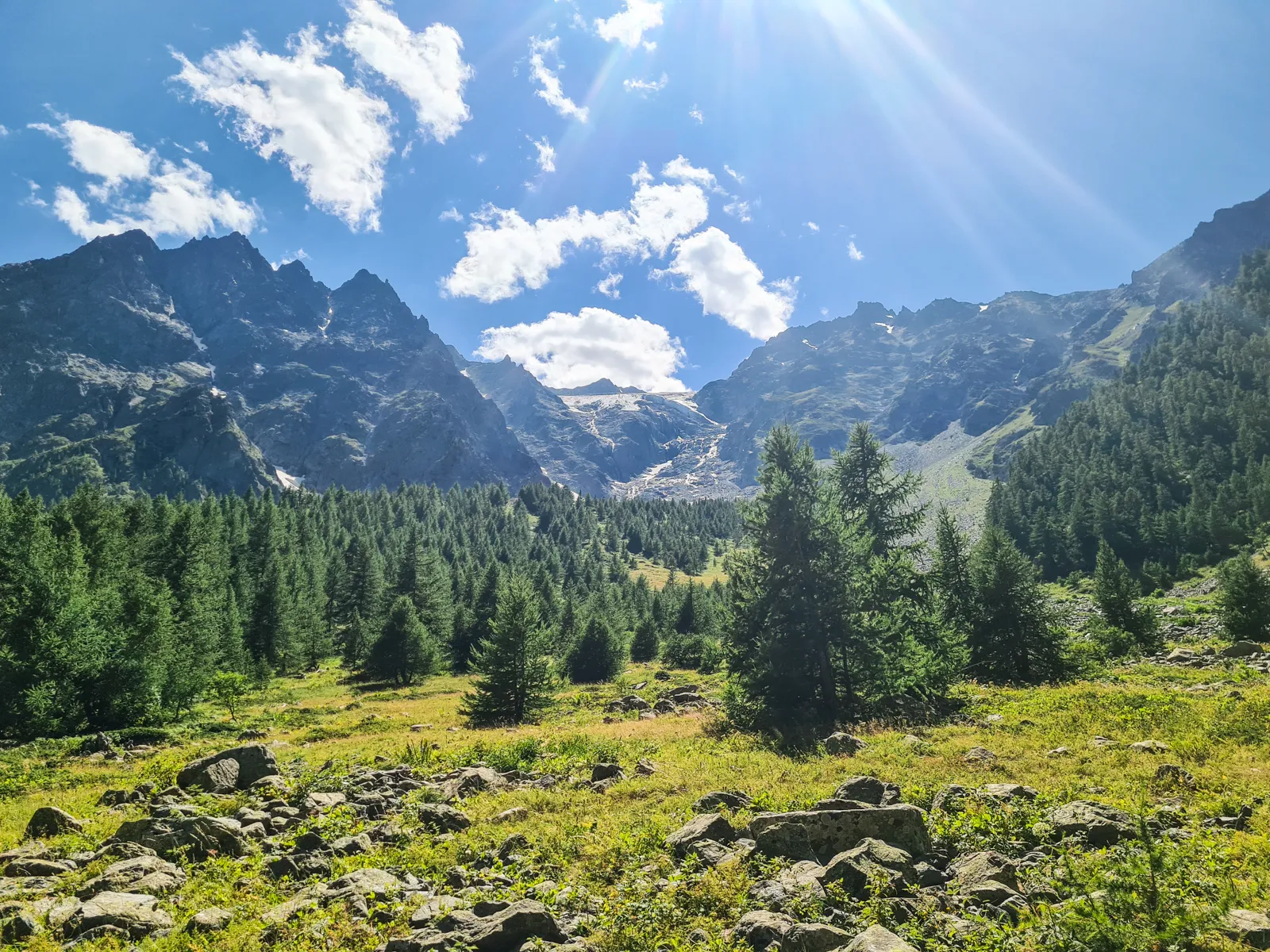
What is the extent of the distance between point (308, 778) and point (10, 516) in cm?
4578

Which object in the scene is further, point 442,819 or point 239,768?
point 239,768

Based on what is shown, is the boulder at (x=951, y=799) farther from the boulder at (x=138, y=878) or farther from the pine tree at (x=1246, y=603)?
the pine tree at (x=1246, y=603)

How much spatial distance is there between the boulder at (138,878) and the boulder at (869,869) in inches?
446

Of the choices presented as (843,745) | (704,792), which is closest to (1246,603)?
(843,745)

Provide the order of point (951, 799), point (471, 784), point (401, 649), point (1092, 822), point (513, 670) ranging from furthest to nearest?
1. point (401, 649)
2. point (513, 670)
3. point (471, 784)
4. point (951, 799)
5. point (1092, 822)

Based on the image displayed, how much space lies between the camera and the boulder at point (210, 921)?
8617 millimetres

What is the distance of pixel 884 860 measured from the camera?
9.41m

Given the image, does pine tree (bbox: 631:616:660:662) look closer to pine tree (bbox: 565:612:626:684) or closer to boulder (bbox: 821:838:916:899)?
pine tree (bbox: 565:612:626:684)

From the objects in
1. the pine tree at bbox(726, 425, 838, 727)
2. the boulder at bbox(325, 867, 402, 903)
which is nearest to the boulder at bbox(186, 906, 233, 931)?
the boulder at bbox(325, 867, 402, 903)

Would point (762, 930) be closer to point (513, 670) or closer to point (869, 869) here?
point (869, 869)

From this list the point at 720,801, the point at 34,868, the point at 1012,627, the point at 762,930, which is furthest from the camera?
the point at 1012,627

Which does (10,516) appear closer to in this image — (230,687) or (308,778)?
(230,687)

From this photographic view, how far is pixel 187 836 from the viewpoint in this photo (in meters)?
11.7

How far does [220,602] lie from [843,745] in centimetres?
5868
